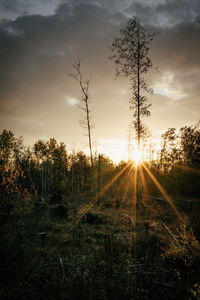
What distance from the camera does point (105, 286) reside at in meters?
2.09

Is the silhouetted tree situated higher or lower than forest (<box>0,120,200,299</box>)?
higher

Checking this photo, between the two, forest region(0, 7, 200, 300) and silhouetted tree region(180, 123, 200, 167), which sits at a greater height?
silhouetted tree region(180, 123, 200, 167)

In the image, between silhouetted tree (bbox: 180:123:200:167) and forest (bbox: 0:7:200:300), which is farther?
silhouetted tree (bbox: 180:123:200:167)

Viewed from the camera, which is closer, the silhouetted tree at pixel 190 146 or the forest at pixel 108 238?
the forest at pixel 108 238

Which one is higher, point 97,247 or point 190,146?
point 190,146

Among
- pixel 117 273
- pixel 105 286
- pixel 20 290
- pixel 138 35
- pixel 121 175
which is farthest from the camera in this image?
pixel 121 175

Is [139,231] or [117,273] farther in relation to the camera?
[139,231]

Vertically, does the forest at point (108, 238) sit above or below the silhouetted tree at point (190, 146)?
below

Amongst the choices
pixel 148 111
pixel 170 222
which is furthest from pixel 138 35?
pixel 170 222

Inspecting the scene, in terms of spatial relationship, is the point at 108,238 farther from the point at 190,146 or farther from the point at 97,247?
the point at 190,146

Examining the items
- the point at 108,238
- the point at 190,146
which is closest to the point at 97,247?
the point at 108,238

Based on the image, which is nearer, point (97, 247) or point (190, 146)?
point (97, 247)

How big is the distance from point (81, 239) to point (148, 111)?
728cm

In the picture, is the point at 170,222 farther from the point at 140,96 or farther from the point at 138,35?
the point at 138,35
